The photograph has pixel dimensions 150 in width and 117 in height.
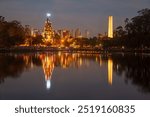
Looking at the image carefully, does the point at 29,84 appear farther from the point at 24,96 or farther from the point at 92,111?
the point at 92,111

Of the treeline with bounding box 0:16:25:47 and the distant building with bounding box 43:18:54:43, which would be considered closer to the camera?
the treeline with bounding box 0:16:25:47

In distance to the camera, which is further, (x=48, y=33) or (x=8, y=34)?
(x=48, y=33)

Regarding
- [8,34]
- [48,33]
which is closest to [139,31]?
[8,34]

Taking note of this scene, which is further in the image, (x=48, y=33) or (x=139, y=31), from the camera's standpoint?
(x=48, y=33)

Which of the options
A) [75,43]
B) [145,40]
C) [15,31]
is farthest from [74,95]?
[75,43]

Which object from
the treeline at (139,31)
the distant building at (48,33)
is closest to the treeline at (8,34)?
the treeline at (139,31)

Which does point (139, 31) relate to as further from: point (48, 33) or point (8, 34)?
point (48, 33)

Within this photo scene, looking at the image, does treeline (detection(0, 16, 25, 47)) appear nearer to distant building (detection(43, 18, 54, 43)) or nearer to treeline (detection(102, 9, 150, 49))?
treeline (detection(102, 9, 150, 49))

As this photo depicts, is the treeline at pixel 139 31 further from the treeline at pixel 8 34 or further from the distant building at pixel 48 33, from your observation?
the distant building at pixel 48 33

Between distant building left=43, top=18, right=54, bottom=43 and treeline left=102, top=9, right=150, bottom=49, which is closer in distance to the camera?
treeline left=102, top=9, right=150, bottom=49

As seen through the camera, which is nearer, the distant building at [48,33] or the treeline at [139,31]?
the treeline at [139,31]

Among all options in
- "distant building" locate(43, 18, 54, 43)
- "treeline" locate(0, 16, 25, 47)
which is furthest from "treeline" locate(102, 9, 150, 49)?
"distant building" locate(43, 18, 54, 43)
